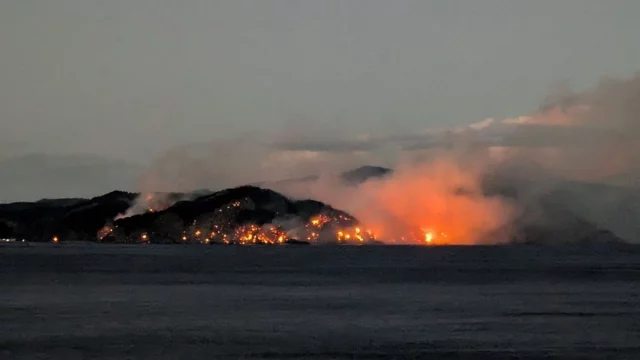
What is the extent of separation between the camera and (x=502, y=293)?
128500 millimetres

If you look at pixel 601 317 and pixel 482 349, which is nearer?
pixel 482 349

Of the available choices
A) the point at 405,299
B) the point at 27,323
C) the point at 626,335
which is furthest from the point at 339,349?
the point at 405,299

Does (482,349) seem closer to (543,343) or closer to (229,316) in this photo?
(543,343)

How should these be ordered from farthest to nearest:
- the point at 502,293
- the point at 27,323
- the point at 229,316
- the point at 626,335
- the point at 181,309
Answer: the point at 502,293
the point at 181,309
the point at 229,316
the point at 27,323
the point at 626,335

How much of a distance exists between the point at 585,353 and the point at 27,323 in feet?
150

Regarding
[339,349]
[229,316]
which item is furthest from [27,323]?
[339,349]

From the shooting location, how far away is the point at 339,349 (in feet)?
217

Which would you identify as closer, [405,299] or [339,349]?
[339,349]

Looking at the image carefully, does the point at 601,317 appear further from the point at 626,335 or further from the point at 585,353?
the point at 585,353

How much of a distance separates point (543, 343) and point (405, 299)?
45895 millimetres

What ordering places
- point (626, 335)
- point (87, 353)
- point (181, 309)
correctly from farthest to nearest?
point (181, 309) → point (626, 335) → point (87, 353)

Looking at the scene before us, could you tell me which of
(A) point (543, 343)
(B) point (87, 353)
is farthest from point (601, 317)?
(B) point (87, 353)

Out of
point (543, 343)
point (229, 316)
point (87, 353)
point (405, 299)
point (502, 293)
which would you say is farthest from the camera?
point (502, 293)

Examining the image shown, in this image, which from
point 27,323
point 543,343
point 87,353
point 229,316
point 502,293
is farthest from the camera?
point 502,293
